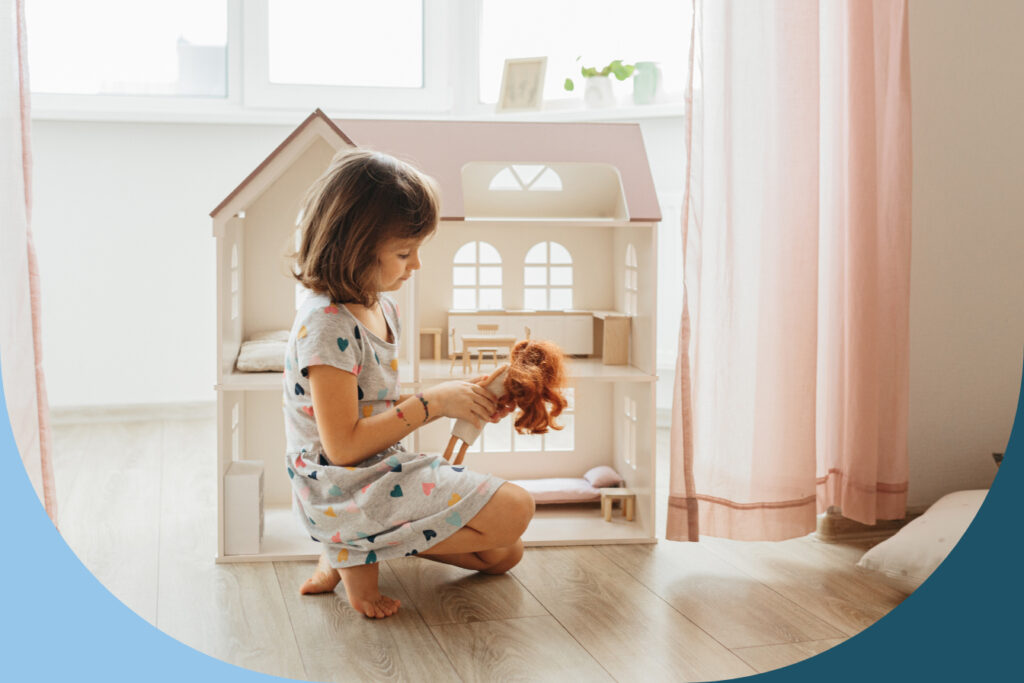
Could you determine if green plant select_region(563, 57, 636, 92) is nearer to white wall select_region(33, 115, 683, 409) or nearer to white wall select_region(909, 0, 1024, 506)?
white wall select_region(33, 115, 683, 409)

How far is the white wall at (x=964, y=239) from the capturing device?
2062mm

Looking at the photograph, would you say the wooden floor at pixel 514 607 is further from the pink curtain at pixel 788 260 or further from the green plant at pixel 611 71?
the green plant at pixel 611 71

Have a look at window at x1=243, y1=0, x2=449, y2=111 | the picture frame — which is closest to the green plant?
the picture frame

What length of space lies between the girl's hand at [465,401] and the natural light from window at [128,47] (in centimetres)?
196

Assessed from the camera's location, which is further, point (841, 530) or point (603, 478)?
point (603, 478)

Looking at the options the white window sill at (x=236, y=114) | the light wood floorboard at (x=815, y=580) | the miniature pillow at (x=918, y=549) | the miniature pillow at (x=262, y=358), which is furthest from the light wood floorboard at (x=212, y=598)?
the white window sill at (x=236, y=114)

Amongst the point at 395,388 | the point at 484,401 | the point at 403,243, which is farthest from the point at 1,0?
the point at 484,401

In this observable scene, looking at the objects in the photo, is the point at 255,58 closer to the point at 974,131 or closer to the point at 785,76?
the point at 785,76

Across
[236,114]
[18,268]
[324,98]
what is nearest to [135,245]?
[236,114]

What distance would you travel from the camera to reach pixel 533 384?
5.25ft

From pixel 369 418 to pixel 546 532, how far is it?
0.59m

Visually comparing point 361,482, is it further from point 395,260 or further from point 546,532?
point 546,532

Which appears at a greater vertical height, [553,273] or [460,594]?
[553,273]

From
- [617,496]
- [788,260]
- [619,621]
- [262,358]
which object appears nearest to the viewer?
[619,621]
